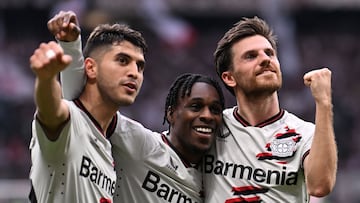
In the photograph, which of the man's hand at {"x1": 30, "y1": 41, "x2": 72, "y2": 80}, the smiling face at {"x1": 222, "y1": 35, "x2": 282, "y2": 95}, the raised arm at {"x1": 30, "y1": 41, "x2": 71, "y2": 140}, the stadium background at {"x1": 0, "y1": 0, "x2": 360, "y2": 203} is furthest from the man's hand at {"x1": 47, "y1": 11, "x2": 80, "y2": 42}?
the stadium background at {"x1": 0, "y1": 0, "x2": 360, "y2": 203}

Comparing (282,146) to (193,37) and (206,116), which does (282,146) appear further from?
(193,37)

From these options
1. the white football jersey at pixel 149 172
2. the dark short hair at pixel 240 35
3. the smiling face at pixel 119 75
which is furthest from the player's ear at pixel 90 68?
the dark short hair at pixel 240 35

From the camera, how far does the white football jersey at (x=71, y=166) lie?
5332mm

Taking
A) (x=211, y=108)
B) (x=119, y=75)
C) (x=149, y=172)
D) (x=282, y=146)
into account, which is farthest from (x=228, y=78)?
(x=119, y=75)

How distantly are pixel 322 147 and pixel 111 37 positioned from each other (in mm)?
1497

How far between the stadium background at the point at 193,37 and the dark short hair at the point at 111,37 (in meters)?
16.1

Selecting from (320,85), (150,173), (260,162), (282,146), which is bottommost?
(150,173)

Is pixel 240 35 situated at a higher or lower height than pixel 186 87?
higher

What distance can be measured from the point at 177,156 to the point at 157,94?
17627 mm

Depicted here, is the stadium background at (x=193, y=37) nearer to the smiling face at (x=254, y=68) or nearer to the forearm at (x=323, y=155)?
the smiling face at (x=254, y=68)

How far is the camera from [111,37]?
5977 millimetres

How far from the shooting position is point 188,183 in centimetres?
630

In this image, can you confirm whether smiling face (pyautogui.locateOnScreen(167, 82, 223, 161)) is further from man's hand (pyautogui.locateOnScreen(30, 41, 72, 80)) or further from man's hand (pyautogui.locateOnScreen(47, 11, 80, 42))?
man's hand (pyautogui.locateOnScreen(30, 41, 72, 80))

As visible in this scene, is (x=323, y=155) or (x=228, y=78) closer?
(x=323, y=155)
